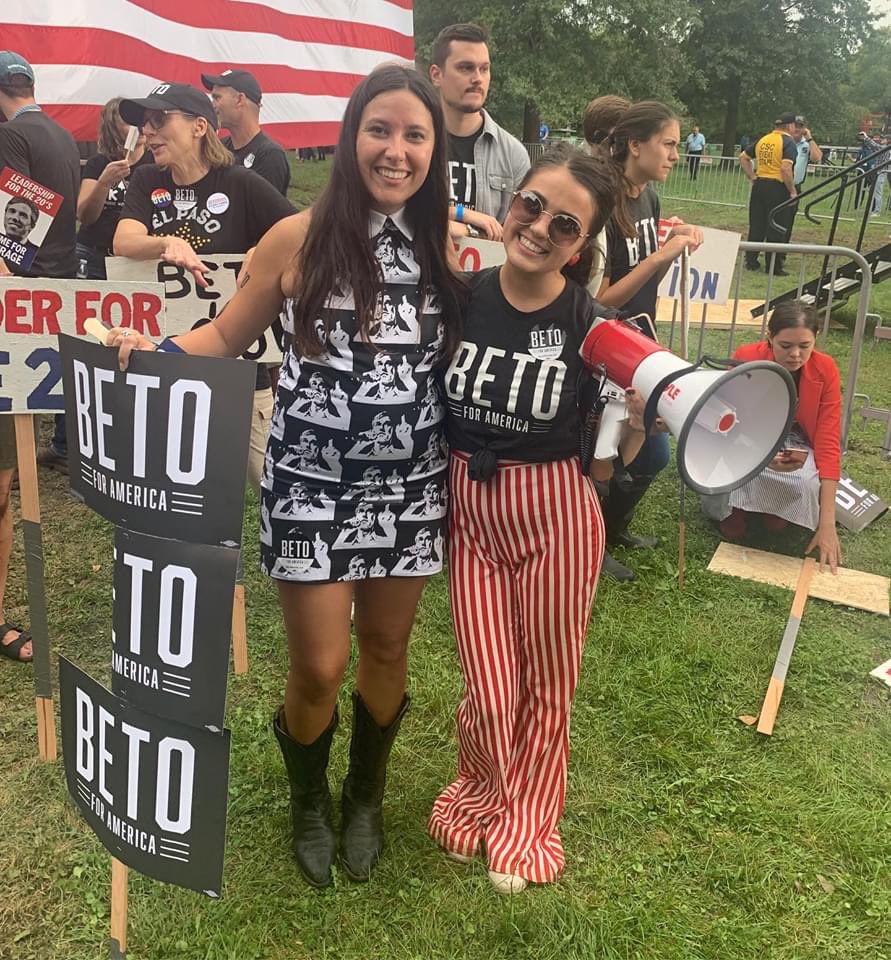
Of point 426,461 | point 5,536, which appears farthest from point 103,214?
point 426,461

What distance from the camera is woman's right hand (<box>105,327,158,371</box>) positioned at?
1861mm

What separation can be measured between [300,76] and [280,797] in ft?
14.9

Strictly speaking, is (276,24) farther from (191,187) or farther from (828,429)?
(828,429)

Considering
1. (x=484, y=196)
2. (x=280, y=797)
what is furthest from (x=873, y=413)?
(x=280, y=797)

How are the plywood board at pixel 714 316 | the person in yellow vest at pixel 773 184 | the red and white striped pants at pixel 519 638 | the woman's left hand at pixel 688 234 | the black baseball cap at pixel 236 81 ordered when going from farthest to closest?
1. the person in yellow vest at pixel 773 184
2. the plywood board at pixel 714 316
3. the black baseball cap at pixel 236 81
4. the woman's left hand at pixel 688 234
5. the red and white striped pants at pixel 519 638

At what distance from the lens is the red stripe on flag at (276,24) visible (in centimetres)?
437

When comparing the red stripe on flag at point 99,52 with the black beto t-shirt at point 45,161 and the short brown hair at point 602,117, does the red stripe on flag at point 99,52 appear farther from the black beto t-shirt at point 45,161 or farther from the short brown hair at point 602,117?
the short brown hair at point 602,117

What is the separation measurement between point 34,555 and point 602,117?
295 centimetres

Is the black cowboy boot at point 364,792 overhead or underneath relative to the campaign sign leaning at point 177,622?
underneath

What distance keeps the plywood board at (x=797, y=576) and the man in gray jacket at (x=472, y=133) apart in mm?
2208

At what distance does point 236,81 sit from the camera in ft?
15.0

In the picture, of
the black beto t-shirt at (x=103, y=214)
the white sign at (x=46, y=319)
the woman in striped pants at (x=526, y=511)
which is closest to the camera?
the woman in striped pants at (x=526, y=511)

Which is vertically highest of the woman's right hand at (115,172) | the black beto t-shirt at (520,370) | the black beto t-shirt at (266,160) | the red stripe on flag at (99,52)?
the red stripe on flag at (99,52)

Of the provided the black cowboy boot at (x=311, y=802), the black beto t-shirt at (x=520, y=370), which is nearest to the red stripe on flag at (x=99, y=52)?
the black beto t-shirt at (x=520, y=370)
